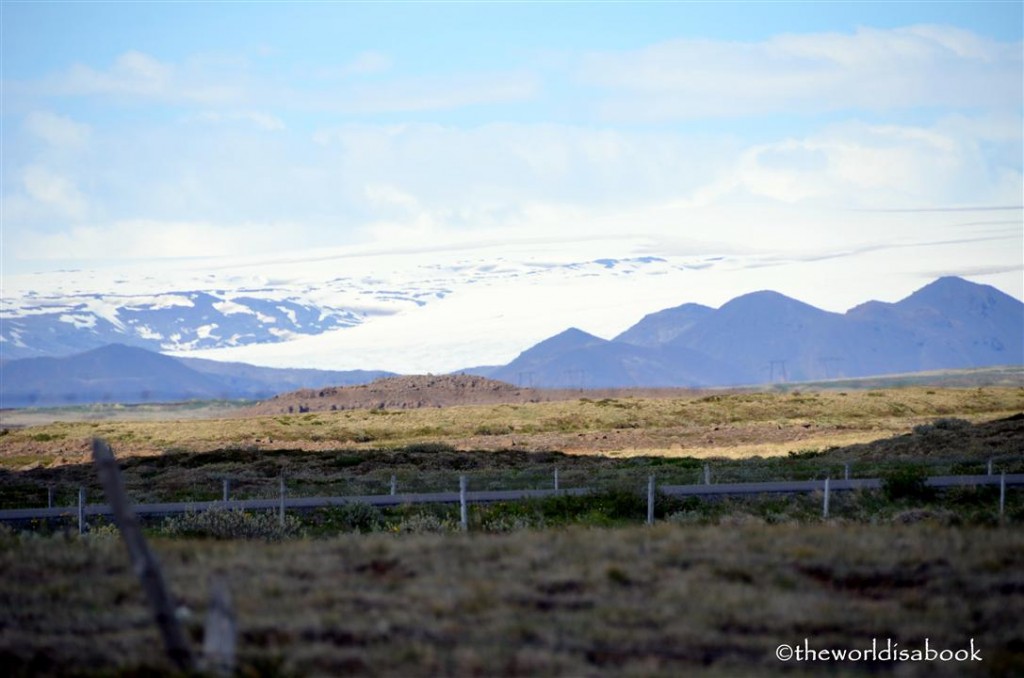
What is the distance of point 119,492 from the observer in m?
10.5

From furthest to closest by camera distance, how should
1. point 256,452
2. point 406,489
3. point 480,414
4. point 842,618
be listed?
1. point 480,414
2. point 256,452
3. point 406,489
4. point 842,618

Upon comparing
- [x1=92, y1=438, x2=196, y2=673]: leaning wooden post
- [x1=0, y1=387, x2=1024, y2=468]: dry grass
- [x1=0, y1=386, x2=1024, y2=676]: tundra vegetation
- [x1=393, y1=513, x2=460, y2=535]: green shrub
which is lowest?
[x1=0, y1=387, x2=1024, y2=468]: dry grass

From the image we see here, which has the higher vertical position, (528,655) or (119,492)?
(119,492)

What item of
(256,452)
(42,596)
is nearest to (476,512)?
(42,596)

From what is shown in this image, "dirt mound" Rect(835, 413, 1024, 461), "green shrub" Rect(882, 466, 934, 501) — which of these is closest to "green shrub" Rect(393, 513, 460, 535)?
"green shrub" Rect(882, 466, 934, 501)

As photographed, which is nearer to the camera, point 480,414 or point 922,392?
point 480,414

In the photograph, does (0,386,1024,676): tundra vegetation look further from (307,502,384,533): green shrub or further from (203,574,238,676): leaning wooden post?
(307,502,384,533): green shrub

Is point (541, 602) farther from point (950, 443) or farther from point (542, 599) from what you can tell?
point (950, 443)

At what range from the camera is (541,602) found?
13188 mm

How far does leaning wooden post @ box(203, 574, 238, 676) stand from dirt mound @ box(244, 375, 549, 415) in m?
150

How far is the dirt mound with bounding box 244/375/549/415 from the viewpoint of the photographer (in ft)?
545

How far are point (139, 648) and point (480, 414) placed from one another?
99.4 meters

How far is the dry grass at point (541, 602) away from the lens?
1134 cm

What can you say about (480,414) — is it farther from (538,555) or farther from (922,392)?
(538,555)
